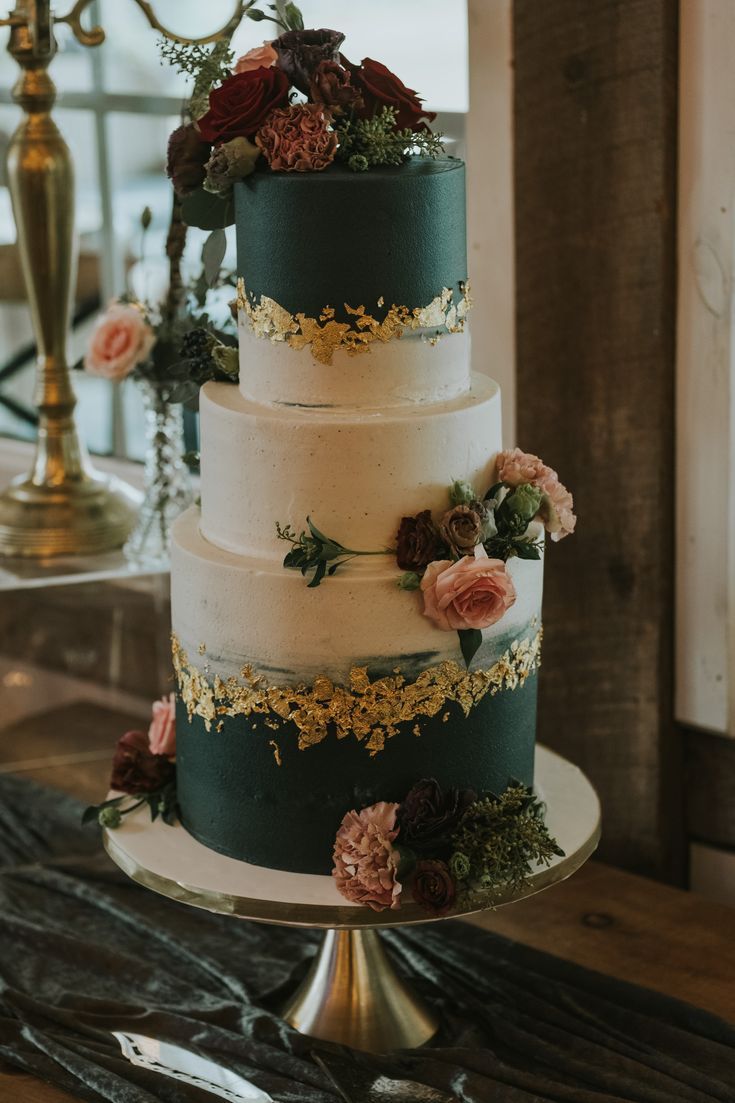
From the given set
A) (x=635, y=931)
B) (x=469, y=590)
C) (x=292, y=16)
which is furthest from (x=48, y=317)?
(x=635, y=931)

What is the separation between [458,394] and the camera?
1413 mm

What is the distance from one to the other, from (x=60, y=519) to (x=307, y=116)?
3.27ft

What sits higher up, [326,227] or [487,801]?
[326,227]

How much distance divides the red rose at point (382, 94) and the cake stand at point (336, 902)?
70cm

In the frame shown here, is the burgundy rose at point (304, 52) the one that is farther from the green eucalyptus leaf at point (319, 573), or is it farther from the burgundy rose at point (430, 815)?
the burgundy rose at point (430, 815)

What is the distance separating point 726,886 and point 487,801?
69 centimetres

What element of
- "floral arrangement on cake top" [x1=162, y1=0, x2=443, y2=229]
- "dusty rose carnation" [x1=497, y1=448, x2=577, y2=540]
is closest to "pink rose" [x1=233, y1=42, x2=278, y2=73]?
"floral arrangement on cake top" [x1=162, y1=0, x2=443, y2=229]

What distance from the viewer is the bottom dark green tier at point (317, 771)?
1381mm

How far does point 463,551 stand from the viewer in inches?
52.5

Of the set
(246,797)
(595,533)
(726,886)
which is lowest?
(726,886)

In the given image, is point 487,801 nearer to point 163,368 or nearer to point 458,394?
point 458,394

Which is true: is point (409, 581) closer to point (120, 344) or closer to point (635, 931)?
point (635, 931)

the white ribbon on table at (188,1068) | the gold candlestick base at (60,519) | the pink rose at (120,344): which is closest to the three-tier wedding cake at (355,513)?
the white ribbon on table at (188,1068)

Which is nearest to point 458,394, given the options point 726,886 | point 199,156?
point 199,156
